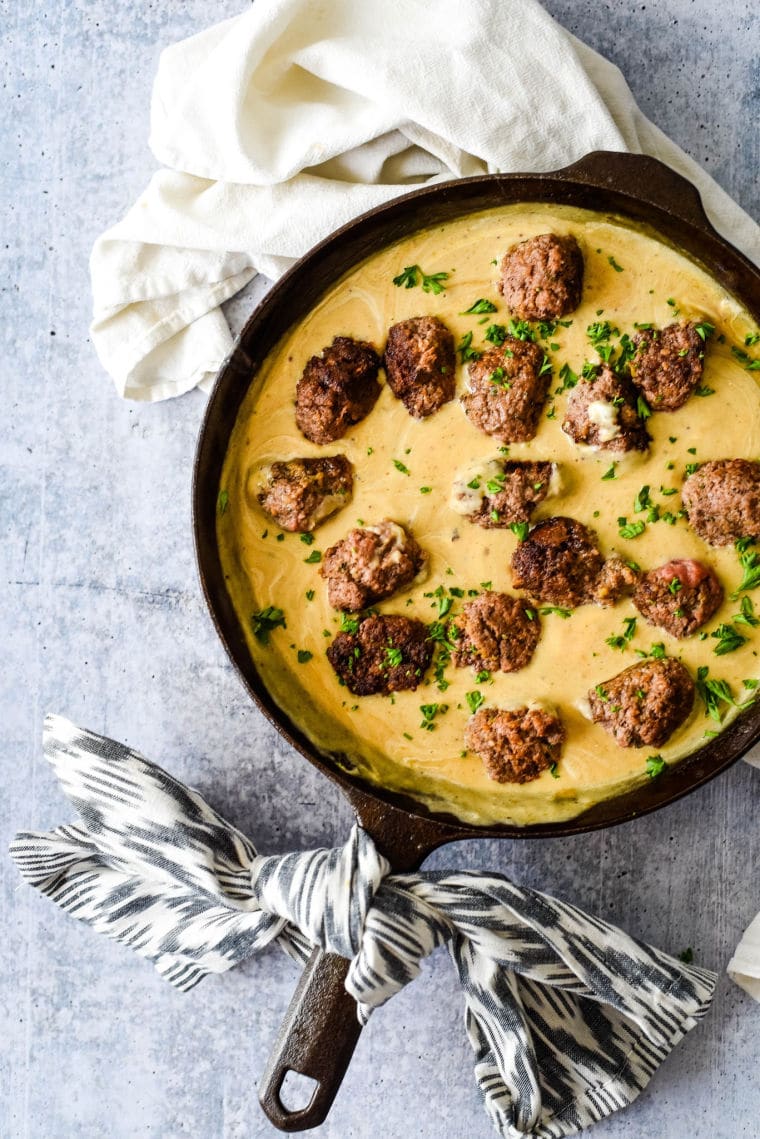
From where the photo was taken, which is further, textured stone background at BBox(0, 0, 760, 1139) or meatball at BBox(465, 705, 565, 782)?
textured stone background at BBox(0, 0, 760, 1139)

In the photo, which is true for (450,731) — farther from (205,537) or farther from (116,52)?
(116,52)

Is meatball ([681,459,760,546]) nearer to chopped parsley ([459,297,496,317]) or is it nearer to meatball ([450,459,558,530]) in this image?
meatball ([450,459,558,530])

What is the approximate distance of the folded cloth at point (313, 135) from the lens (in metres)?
2.71

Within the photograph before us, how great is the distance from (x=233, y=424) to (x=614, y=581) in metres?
1.12

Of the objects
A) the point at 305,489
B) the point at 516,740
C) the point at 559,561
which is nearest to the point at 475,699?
the point at 516,740

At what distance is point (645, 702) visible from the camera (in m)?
2.71

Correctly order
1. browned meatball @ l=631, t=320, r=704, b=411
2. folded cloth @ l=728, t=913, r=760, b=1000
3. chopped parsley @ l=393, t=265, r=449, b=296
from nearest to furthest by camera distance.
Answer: browned meatball @ l=631, t=320, r=704, b=411 → chopped parsley @ l=393, t=265, r=449, b=296 → folded cloth @ l=728, t=913, r=760, b=1000

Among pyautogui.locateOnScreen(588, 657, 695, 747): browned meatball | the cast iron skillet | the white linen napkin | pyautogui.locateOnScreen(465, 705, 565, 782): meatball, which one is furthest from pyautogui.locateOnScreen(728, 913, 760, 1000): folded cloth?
pyautogui.locateOnScreen(465, 705, 565, 782): meatball

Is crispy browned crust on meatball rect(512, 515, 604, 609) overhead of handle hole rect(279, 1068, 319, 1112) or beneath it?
overhead

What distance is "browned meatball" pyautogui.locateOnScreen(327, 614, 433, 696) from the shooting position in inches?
109

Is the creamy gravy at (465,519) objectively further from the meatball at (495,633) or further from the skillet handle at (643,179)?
the skillet handle at (643,179)

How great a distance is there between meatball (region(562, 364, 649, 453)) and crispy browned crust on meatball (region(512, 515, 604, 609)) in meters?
0.23

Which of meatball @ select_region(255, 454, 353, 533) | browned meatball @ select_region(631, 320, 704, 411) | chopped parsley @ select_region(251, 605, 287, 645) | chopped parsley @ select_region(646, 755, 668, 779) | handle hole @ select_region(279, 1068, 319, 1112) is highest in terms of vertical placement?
browned meatball @ select_region(631, 320, 704, 411)

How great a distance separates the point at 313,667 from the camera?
9.44ft
